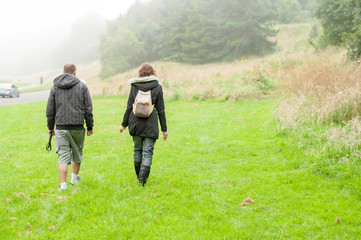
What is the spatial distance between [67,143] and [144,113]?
1.41m

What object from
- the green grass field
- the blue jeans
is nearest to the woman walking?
the blue jeans

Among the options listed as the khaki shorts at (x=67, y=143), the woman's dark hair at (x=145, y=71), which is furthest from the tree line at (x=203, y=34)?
the khaki shorts at (x=67, y=143)

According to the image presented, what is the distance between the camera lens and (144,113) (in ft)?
15.9

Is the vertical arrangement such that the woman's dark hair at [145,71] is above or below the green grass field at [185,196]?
above

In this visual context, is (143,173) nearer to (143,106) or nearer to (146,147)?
(146,147)

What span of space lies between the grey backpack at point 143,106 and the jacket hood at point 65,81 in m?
1.07

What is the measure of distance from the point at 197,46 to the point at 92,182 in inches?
1685

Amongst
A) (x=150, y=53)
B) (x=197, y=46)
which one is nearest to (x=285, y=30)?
(x=197, y=46)

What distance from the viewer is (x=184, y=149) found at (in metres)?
8.02

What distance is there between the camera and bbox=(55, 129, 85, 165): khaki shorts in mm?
4812

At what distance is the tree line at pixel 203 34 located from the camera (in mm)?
41562

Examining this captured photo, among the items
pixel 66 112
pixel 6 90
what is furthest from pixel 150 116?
pixel 6 90

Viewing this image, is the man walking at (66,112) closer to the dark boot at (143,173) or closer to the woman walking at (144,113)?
the woman walking at (144,113)

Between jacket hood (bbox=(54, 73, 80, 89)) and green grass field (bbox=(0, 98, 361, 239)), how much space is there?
1.80 metres
